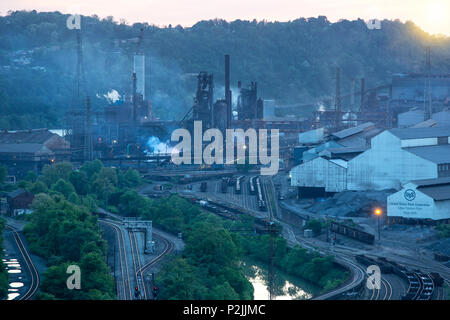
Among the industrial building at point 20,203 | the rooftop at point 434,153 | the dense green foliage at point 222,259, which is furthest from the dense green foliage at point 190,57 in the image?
the dense green foliage at point 222,259

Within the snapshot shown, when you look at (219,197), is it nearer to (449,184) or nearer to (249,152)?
(449,184)

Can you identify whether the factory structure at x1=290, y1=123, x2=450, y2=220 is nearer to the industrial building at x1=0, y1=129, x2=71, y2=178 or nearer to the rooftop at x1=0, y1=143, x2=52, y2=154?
the industrial building at x1=0, y1=129, x2=71, y2=178

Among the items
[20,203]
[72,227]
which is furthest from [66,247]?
[20,203]

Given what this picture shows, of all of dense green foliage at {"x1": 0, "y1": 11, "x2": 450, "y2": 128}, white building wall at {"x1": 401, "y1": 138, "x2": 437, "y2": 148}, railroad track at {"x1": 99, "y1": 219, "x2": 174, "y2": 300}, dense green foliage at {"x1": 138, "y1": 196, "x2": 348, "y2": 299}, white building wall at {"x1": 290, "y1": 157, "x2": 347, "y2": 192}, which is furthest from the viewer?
dense green foliage at {"x1": 0, "y1": 11, "x2": 450, "y2": 128}

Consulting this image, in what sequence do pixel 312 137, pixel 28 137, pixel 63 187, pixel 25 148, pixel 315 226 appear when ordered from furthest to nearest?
pixel 28 137
pixel 312 137
pixel 25 148
pixel 63 187
pixel 315 226

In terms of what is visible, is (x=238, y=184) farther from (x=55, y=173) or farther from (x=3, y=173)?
(x=3, y=173)

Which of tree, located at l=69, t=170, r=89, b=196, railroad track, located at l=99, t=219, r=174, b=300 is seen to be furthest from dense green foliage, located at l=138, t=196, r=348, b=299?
tree, located at l=69, t=170, r=89, b=196

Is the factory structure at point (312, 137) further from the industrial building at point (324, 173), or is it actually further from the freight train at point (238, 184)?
the freight train at point (238, 184)

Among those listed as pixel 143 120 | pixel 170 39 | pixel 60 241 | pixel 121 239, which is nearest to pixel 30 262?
pixel 60 241
